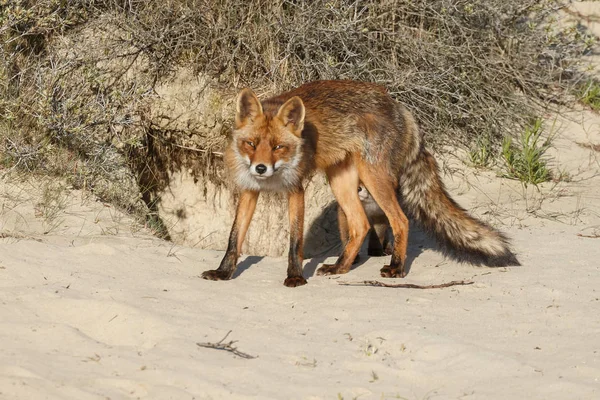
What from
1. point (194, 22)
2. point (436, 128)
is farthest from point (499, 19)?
point (194, 22)

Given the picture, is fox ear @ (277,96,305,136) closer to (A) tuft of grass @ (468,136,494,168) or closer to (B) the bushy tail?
(B) the bushy tail

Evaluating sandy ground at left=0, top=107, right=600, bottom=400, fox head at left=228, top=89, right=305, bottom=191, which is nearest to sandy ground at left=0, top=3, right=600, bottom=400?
sandy ground at left=0, top=107, right=600, bottom=400

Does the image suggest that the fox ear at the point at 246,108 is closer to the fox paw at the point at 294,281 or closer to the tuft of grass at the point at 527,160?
the fox paw at the point at 294,281

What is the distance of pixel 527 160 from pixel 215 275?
405cm

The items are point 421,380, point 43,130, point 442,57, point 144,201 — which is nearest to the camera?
point 421,380

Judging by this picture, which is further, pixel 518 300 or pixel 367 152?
pixel 367 152

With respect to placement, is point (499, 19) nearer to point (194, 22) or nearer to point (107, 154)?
point (194, 22)

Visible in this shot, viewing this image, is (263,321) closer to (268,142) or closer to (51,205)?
(268,142)

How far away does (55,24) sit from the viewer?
8039mm

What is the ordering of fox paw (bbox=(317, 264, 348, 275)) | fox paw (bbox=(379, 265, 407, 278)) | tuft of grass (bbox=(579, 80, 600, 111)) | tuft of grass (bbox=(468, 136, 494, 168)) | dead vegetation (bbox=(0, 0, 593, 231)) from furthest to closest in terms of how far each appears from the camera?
tuft of grass (bbox=(579, 80, 600, 111)) < tuft of grass (bbox=(468, 136, 494, 168)) < dead vegetation (bbox=(0, 0, 593, 231)) < fox paw (bbox=(317, 264, 348, 275)) < fox paw (bbox=(379, 265, 407, 278))

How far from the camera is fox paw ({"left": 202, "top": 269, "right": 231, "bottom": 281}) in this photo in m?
5.47

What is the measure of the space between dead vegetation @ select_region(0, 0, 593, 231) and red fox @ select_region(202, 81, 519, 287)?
1.89 metres

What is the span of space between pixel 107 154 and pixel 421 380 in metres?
4.65

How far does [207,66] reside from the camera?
8148 mm
